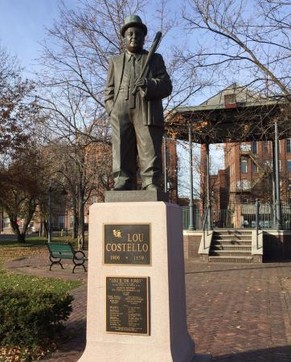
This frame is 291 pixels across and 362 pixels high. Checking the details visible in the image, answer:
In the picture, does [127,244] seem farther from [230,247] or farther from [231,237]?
[231,237]

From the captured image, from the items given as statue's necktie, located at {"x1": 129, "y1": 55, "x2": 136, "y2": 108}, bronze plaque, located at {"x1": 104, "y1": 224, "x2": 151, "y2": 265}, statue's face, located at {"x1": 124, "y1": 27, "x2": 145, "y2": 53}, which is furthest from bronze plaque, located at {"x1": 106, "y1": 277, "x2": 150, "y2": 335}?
statue's face, located at {"x1": 124, "y1": 27, "x2": 145, "y2": 53}

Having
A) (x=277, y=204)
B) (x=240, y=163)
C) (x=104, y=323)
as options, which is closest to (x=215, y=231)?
(x=277, y=204)

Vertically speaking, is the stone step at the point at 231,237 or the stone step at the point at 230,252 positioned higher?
the stone step at the point at 231,237

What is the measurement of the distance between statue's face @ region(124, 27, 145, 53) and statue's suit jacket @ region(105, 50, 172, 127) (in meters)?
0.12

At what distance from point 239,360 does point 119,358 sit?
6.56ft

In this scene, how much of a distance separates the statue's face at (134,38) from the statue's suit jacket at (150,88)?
12cm

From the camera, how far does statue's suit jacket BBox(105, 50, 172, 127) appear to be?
572cm

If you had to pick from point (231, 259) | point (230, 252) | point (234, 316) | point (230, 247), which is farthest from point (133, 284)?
point (230, 247)

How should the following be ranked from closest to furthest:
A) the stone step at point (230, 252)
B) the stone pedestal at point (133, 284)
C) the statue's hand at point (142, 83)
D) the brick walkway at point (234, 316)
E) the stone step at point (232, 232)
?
the stone pedestal at point (133, 284)
the statue's hand at point (142, 83)
the brick walkway at point (234, 316)
the stone step at point (230, 252)
the stone step at point (232, 232)

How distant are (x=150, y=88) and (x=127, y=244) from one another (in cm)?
174

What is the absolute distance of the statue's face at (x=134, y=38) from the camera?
19.2ft

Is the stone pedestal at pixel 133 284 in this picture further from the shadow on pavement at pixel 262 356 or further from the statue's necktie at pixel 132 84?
the shadow on pavement at pixel 262 356

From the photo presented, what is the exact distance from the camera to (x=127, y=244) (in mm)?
5422

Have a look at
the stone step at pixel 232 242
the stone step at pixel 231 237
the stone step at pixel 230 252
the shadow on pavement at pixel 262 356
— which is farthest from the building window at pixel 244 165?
the shadow on pavement at pixel 262 356
